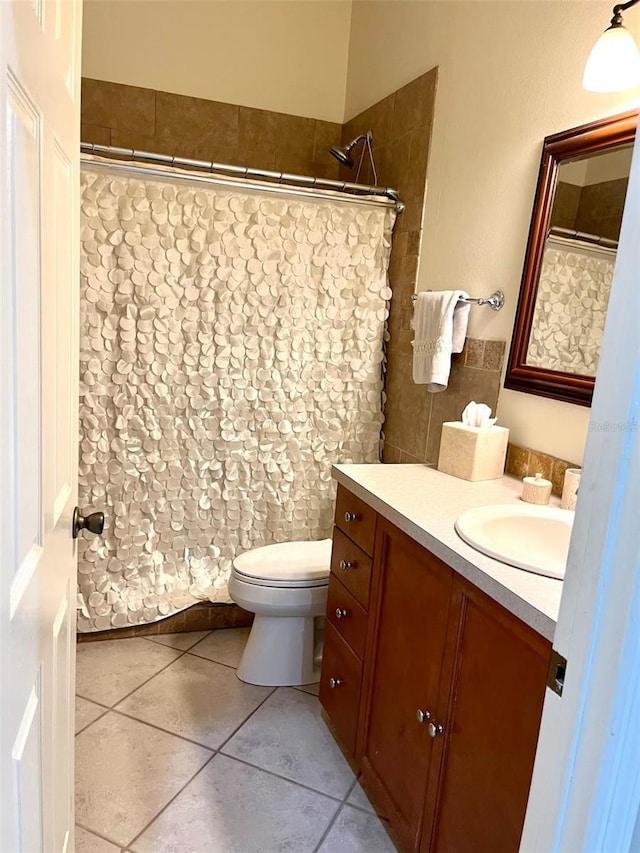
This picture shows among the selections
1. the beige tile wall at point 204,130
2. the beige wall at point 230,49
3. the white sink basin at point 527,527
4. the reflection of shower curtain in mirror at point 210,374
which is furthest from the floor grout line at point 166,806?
the beige wall at point 230,49

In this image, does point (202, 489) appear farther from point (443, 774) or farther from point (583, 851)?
point (583, 851)

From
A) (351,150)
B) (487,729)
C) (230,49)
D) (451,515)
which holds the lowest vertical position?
(487,729)

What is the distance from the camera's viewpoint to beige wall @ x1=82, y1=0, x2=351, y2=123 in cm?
267

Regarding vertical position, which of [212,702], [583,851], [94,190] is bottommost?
[212,702]

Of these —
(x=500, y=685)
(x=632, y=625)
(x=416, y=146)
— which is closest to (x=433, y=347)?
(x=416, y=146)

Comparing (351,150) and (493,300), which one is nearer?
(493,300)

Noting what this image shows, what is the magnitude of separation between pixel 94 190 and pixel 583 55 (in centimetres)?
159

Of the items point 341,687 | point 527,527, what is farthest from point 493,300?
point 341,687

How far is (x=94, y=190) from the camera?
6.94 ft

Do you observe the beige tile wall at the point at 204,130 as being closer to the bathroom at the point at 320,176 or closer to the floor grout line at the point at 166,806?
the bathroom at the point at 320,176

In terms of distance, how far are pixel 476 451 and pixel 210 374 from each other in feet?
3.63

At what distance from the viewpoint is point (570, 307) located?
5.54 ft

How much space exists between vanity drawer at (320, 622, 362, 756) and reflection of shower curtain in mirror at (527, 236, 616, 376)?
1.04 metres

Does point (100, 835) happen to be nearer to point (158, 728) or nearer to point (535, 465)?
point (158, 728)
